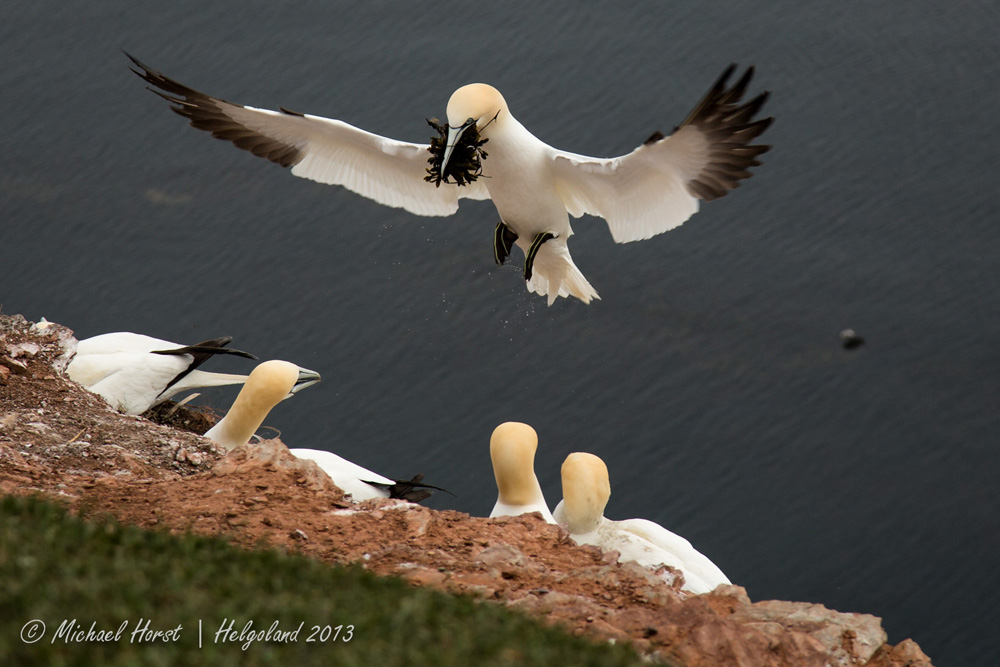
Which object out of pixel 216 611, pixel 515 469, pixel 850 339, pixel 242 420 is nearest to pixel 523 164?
pixel 515 469

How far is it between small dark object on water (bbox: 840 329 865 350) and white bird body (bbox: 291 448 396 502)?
11.0 feet

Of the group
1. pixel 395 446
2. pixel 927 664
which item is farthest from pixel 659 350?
pixel 927 664

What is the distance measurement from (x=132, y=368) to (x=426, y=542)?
2944 mm

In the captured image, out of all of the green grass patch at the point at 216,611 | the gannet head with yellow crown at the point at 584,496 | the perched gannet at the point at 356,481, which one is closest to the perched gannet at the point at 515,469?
the gannet head with yellow crown at the point at 584,496

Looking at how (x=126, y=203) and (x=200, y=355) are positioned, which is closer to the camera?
(x=200, y=355)

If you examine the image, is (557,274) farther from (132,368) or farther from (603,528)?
(132,368)

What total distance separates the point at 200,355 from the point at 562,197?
7.81 ft

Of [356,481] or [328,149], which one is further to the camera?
[328,149]

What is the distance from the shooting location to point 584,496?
5.27 meters

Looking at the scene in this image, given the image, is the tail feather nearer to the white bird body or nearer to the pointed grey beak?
the pointed grey beak

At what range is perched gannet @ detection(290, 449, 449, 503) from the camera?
215 inches

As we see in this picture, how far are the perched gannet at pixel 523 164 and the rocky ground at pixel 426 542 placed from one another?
1.64 m

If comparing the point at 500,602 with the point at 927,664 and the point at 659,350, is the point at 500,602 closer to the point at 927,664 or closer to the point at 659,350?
the point at 927,664

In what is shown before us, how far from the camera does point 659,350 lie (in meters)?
7.32
